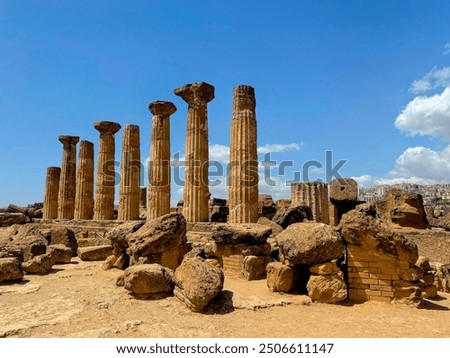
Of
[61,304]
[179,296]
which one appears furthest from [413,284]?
[61,304]

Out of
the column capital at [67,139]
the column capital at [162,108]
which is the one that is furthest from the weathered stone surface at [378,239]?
the column capital at [67,139]

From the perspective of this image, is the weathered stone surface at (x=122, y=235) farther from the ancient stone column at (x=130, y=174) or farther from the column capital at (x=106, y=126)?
the column capital at (x=106, y=126)

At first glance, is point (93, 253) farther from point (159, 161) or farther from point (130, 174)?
point (130, 174)

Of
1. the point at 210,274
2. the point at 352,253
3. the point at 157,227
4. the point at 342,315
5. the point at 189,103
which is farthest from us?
the point at 189,103

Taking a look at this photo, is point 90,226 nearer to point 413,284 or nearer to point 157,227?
point 157,227

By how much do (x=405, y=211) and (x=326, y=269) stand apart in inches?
370

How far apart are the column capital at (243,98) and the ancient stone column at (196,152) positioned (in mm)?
2219

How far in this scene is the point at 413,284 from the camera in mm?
7062

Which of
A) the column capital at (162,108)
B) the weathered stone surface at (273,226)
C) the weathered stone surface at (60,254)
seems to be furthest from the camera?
the column capital at (162,108)

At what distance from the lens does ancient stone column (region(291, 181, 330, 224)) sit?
771 inches

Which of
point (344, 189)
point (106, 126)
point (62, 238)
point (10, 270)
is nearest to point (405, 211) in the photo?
point (344, 189)

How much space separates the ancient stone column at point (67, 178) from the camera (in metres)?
23.6

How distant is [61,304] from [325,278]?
18.5 feet

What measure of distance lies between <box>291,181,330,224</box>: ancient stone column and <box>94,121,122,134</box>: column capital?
1269cm
